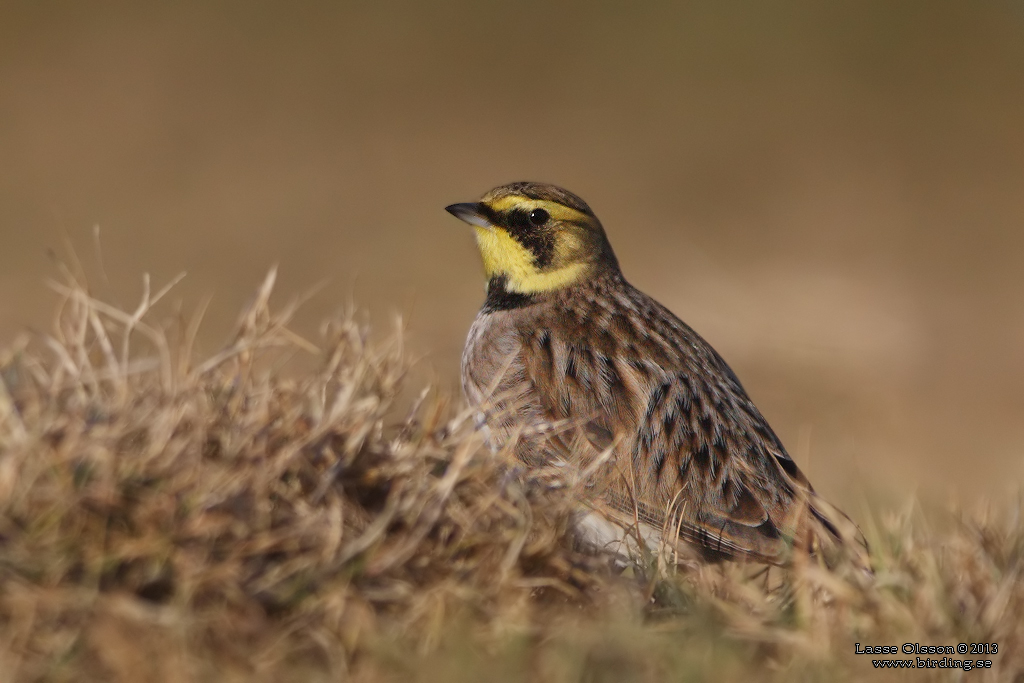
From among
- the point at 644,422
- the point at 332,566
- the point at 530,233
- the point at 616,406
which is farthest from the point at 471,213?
the point at 332,566

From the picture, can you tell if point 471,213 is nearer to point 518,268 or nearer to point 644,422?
point 518,268

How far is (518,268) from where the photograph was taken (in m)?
5.50

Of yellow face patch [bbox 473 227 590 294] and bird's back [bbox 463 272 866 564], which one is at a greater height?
yellow face patch [bbox 473 227 590 294]

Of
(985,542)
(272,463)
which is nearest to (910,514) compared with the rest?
(985,542)

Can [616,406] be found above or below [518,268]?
below

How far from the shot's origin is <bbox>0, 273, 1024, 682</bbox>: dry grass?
280cm

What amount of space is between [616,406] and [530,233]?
1116 millimetres

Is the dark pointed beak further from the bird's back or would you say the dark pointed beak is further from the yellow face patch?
the bird's back

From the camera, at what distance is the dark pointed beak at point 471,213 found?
5414 mm

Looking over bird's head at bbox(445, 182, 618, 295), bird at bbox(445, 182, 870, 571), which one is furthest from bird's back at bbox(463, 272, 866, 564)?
bird's head at bbox(445, 182, 618, 295)

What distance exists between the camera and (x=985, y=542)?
347cm

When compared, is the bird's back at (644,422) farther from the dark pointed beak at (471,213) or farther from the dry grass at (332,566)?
the dry grass at (332,566)

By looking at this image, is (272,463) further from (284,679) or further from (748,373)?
(748,373)

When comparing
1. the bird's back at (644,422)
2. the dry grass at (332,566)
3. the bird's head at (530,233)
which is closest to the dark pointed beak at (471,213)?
the bird's head at (530,233)
